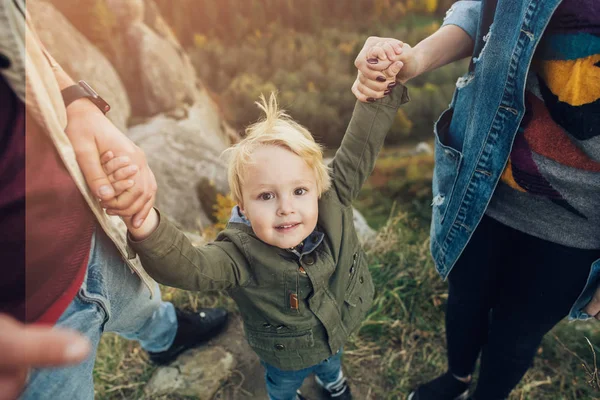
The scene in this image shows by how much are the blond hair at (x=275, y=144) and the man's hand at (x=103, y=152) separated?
0.35 meters

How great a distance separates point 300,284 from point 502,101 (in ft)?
2.63

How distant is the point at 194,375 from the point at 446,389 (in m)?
1.20

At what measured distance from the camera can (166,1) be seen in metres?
4.27

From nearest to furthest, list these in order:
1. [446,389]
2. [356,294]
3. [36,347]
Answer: [36,347]
[356,294]
[446,389]

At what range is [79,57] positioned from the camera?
3.48 metres

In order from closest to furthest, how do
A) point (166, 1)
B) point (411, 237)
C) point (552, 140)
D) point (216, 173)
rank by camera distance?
point (552, 140) → point (411, 237) → point (216, 173) → point (166, 1)

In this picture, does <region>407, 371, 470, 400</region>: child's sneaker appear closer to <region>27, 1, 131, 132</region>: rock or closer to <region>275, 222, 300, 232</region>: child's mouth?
<region>275, 222, 300, 232</region>: child's mouth

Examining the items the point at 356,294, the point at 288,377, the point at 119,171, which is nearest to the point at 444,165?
the point at 356,294

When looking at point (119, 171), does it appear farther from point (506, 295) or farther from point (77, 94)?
point (506, 295)

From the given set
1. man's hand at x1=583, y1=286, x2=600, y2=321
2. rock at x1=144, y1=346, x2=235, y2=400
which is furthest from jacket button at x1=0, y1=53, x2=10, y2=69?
rock at x1=144, y1=346, x2=235, y2=400

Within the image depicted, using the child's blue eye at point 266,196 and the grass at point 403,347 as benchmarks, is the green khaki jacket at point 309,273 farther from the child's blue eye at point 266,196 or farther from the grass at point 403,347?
the grass at point 403,347

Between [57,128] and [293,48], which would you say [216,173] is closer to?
[293,48]

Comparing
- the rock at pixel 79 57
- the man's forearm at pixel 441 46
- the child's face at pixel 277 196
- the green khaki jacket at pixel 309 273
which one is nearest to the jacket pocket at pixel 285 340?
the green khaki jacket at pixel 309 273

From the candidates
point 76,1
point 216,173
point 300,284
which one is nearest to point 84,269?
point 300,284
